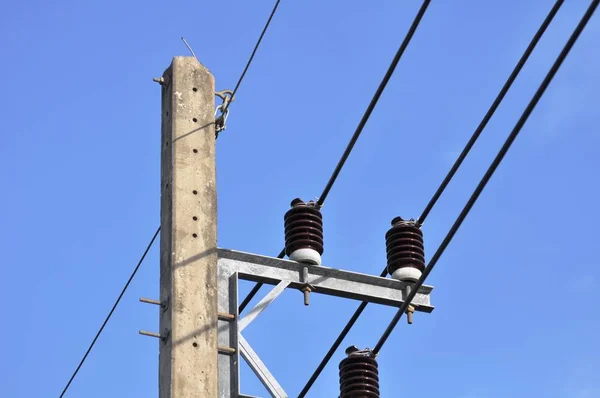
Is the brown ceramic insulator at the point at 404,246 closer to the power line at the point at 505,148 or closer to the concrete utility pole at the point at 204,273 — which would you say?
the concrete utility pole at the point at 204,273

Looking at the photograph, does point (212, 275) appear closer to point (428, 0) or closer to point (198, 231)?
point (198, 231)

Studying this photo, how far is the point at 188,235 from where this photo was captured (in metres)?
12.3

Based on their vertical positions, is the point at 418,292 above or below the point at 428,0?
below

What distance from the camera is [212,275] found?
1219cm

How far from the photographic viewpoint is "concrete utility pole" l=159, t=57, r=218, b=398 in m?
11.7

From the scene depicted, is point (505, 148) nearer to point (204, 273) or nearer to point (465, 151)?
point (465, 151)

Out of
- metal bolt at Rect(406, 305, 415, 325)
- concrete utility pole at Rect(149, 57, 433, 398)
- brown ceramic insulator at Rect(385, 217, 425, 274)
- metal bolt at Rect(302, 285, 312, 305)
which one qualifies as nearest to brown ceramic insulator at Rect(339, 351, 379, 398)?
concrete utility pole at Rect(149, 57, 433, 398)

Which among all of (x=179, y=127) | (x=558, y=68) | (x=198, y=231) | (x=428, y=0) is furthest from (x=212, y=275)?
(x=558, y=68)

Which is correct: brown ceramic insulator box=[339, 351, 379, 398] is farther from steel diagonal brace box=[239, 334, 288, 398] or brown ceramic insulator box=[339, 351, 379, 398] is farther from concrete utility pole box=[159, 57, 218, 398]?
concrete utility pole box=[159, 57, 218, 398]

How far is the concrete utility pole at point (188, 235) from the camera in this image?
11657mm

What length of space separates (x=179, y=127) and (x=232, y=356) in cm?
190

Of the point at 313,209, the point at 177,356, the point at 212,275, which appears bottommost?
the point at 177,356

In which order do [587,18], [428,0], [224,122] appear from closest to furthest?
1. [587,18]
2. [428,0]
3. [224,122]

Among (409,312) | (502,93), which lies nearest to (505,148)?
(502,93)
